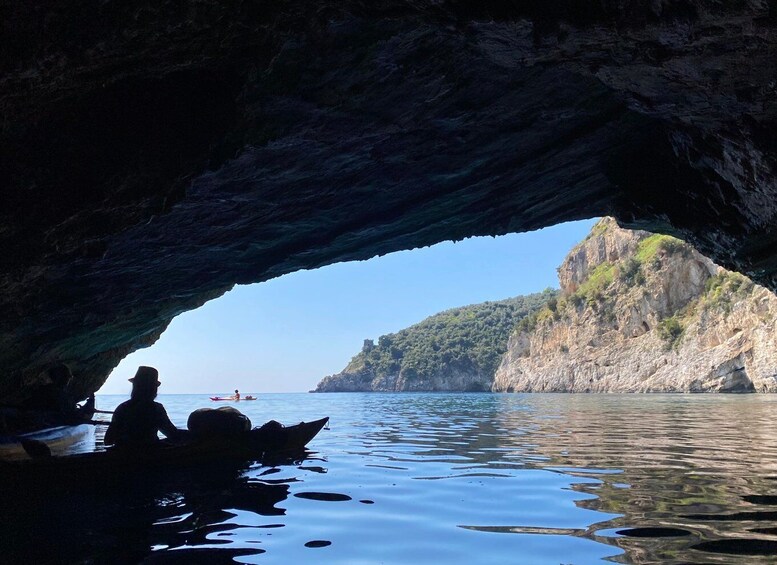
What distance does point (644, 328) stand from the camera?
91.0m

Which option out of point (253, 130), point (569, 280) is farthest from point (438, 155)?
point (569, 280)

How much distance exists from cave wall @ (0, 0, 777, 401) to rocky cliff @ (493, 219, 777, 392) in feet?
193

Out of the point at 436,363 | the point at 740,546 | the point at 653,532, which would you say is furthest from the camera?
the point at 436,363

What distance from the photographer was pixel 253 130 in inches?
303

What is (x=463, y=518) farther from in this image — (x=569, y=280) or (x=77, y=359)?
(x=569, y=280)

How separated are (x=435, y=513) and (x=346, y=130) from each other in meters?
5.18

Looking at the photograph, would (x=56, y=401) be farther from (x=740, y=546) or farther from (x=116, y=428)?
(x=740, y=546)

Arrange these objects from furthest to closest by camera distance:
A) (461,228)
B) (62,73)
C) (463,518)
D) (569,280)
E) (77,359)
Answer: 1. (569,280)
2. (77,359)
3. (461,228)
4. (463,518)
5. (62,73)

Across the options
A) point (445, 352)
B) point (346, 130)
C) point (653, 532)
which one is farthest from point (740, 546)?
point (445, 352)

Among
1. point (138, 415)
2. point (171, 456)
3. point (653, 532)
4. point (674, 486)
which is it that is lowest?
point (674, 486)

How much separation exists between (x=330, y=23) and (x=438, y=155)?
11.4 feet

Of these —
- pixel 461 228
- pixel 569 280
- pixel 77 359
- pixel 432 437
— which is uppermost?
pixel 569 280

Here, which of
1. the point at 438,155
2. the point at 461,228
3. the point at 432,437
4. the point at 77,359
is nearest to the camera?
the point at 438,155

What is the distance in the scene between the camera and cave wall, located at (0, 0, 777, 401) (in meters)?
5.42
